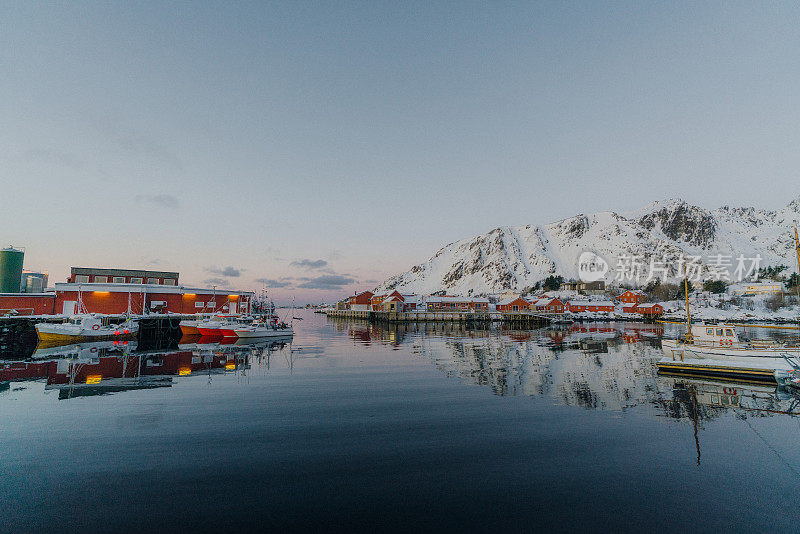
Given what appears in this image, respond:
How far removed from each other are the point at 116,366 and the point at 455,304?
94907 millimetres

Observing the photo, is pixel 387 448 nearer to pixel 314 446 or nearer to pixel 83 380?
pixel 314 446

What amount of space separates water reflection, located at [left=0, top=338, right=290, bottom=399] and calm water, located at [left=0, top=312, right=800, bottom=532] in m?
0.47

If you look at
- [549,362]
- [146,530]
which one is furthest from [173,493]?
[549,362]

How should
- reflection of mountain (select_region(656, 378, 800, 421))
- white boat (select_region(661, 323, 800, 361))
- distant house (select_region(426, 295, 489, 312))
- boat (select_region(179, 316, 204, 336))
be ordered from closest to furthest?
reflection of mountain (select_region(656, 378, 800, 421)), white boat (select_region(661, 323, 800, 361)), boat (select_region(179, 316, 204, 336)), distant house (select_region(426, 295, 489, 312))

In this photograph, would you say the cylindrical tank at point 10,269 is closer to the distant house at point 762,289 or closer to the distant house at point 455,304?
the distant house at point 455,304

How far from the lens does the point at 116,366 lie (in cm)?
2647

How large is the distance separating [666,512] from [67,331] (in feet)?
183

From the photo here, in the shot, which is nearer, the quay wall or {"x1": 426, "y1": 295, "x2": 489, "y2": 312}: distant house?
the quay wall

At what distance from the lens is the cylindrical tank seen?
56312mm

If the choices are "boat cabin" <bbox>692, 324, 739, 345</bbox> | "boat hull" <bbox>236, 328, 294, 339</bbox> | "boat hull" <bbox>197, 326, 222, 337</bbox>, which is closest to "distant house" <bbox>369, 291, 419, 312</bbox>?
"boat hull" <bbox>236, 328, 294, 339</bbox>

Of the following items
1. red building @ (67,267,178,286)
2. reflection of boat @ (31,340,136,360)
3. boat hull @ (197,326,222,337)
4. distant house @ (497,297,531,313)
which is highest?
red building @ (67,267,178,286)

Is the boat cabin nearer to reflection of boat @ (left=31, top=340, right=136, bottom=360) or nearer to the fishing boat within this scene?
the fishing boat

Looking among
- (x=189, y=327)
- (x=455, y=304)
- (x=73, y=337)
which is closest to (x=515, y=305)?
(x=455, y=304)

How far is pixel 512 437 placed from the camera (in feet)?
41.1
